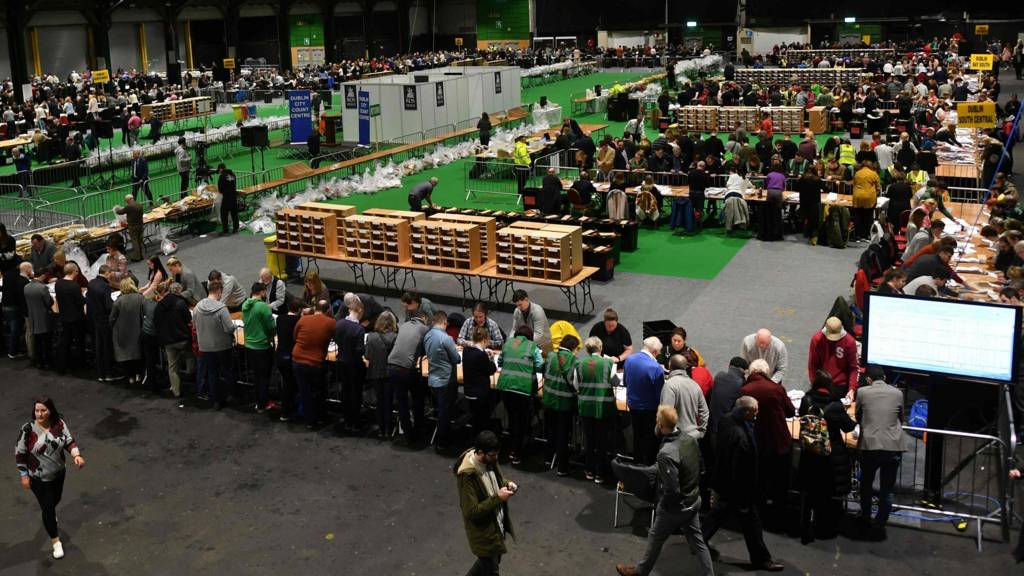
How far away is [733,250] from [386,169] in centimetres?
1027

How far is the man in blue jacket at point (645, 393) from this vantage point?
950 cm

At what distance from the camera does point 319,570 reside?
862 cm

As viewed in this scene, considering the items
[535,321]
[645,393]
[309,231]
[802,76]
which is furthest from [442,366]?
[802,76]

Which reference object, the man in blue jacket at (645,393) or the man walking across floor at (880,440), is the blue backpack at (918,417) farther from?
the man in blue jacket at (645,393)

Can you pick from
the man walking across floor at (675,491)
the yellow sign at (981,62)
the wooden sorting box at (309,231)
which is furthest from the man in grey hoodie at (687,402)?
the yellow sign at (981,62)

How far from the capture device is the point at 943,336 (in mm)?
9555

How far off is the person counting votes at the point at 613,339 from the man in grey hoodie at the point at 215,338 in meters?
4.33

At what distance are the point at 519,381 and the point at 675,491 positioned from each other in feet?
9.10

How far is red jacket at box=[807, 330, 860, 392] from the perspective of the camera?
1013 cm

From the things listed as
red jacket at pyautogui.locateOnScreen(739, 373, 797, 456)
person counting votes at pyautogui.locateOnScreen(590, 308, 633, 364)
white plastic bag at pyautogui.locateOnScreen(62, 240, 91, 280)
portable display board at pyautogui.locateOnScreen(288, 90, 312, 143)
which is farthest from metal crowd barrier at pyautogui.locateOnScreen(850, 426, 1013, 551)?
portable display board at pyautogui.locateOnScreen(288, 90, 312, 143)

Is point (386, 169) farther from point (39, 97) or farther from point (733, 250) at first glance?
point (39, 97)

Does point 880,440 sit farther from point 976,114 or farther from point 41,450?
point 976,114

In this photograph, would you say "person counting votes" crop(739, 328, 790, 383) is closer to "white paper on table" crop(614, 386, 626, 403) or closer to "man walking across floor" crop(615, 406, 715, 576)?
"white paper on table" crop(614, 386, 626, 403)

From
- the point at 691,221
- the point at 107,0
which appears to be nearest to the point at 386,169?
the point at 691,221
